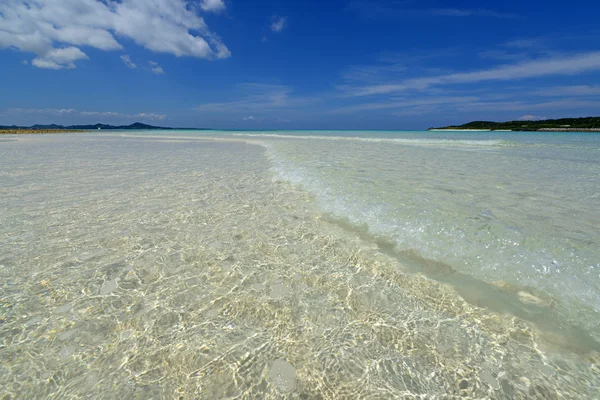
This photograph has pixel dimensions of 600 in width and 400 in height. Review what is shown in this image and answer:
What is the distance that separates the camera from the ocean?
205cm

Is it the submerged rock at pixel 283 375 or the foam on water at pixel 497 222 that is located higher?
the foam on water at pixel 497 222

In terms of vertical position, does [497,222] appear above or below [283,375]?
above

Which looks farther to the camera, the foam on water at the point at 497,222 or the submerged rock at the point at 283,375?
the foam on water at the point at 497,222

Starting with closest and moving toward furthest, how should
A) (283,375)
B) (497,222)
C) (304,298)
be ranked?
(283,375)
(304,298)
(497,222)

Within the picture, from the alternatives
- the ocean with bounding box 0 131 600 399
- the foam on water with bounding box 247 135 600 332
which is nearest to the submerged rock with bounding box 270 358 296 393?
the ocean with bounding box 0 131 600 399

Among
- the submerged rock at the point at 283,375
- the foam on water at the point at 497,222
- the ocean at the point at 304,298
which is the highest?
the foam on water at the point at 497,222

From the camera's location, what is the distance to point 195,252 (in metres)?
3.96

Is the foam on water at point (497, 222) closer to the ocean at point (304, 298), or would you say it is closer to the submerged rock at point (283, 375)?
the ocean at point (304, 298)

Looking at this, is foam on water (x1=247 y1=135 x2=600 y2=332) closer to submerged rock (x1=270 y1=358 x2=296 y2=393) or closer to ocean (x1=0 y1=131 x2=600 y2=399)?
ocean (x1=0 y1=131 x2=600 y2=399)

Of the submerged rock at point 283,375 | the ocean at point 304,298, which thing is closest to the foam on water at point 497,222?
the ocean at point 304,298

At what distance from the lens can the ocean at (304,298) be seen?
2.05 m

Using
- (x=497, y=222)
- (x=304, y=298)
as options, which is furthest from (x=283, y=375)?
(x=497, y=222)

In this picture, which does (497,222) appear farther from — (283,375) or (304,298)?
(283,375)

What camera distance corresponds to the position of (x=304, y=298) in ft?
9.70
